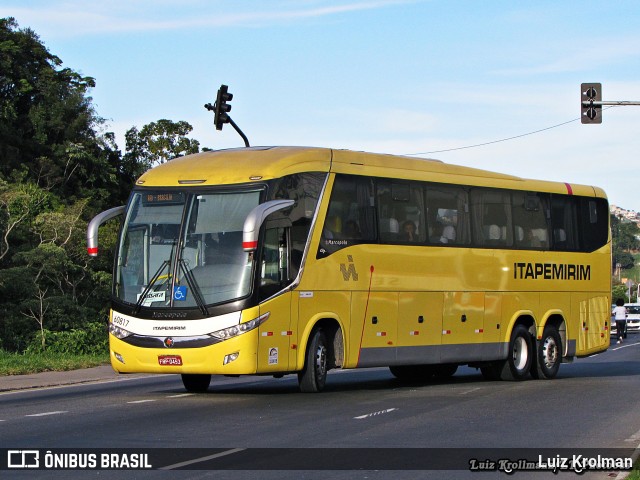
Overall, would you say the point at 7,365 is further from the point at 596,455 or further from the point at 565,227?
the point at 596,455

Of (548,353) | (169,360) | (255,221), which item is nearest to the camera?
(255,221)

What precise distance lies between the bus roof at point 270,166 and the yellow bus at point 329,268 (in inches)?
1.1

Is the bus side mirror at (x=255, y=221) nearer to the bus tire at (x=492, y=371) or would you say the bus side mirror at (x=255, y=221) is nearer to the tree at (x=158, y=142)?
the bus tire at (x=492, y=371)

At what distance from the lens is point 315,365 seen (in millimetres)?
18750

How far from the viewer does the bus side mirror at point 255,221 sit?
16.6m

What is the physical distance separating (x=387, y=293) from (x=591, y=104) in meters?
12.3

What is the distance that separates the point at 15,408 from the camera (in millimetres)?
17297

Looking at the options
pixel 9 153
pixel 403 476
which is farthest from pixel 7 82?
pixel 403 476

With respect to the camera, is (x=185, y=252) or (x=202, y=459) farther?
(x=185, y=252)

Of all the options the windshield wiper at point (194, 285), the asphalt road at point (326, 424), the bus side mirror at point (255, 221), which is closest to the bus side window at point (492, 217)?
the asphalt road at point (326, 424)

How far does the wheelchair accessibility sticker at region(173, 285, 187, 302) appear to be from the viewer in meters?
17.5

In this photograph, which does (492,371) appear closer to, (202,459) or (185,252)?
(185,252)

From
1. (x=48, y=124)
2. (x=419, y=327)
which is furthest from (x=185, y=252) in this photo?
(x=48, y=124)

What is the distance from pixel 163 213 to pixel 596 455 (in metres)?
8.35
